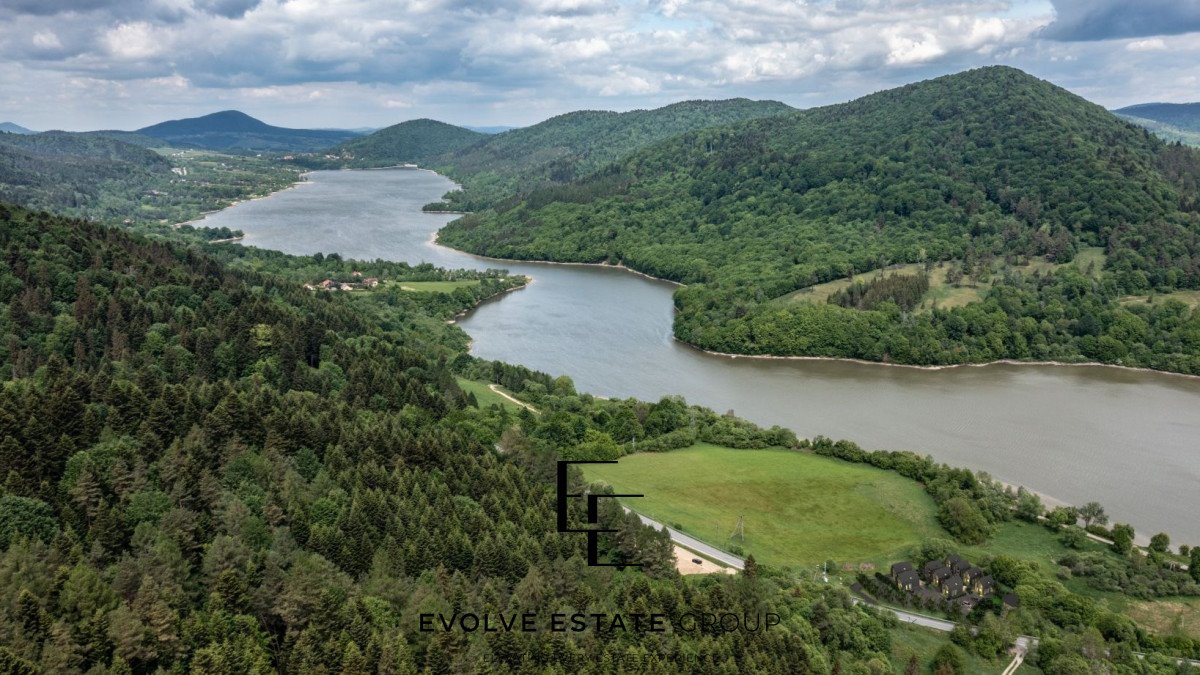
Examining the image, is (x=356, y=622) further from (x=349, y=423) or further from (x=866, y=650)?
(x=866, y=650)

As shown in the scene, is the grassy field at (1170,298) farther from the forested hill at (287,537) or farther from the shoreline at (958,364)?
the forested hill at (287,537)

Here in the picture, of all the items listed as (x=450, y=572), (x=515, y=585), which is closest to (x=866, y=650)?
(x=515, y=585)

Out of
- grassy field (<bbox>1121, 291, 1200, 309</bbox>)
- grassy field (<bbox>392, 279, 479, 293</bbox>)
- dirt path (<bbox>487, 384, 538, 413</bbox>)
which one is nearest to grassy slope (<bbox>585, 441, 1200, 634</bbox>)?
dirt path (<bbox>487, 384, 538, 413</bbox>)

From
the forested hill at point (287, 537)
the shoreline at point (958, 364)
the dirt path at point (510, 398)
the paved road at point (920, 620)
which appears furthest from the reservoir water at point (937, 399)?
the forested hill at point (287, 537)

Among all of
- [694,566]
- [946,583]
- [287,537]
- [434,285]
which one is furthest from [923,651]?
[434,285]

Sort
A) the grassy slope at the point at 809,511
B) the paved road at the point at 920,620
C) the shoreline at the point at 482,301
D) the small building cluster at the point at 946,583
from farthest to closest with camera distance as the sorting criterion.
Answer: the shoreline at the point at 482,301 < the grassy slope at the point at 809,511 < the small building cluster at the point at 946,583 < the paved road at the point at 920,620
